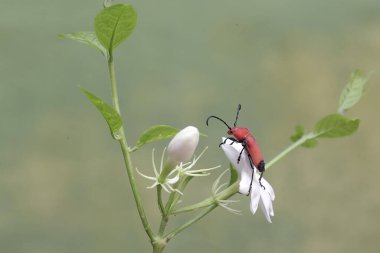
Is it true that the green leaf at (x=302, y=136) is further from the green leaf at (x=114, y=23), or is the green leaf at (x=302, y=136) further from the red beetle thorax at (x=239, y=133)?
the green leaf at (x=114, y=23)


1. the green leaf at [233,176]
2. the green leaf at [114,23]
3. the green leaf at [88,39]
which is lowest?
the green leaf at [233,176]

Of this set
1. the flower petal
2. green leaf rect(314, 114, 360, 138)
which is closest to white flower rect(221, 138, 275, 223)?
the flower petal

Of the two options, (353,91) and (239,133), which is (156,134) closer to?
(239,133)

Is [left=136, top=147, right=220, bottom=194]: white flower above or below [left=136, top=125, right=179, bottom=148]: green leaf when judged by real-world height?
below

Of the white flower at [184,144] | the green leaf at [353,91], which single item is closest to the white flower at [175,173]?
the white flower at [184,144]

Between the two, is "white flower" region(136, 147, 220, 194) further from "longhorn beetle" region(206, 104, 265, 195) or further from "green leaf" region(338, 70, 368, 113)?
"green leaf" region(338, 70, 368, 113)
